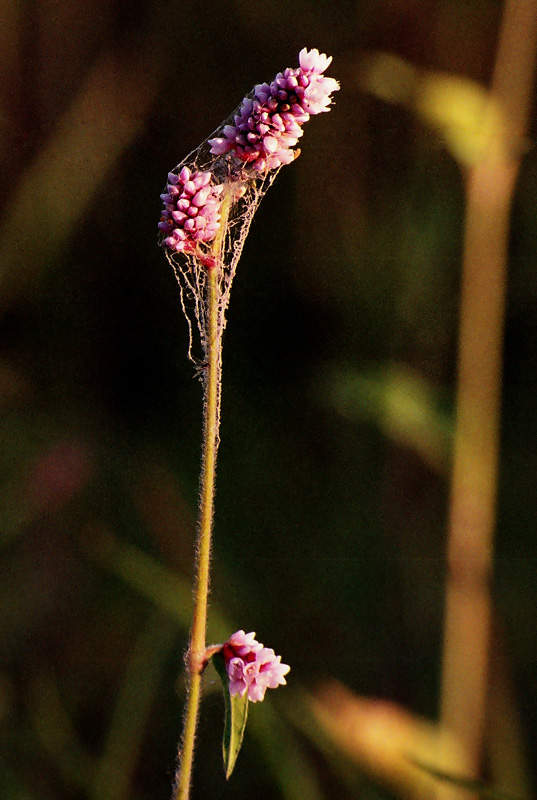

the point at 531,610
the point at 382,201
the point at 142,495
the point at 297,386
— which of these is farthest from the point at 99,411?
the point at 531,610

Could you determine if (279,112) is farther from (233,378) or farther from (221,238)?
(233,378)

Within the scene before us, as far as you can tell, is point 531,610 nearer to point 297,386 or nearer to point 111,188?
point 297,386

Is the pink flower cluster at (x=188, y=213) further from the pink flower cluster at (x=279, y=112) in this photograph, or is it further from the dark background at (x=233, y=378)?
the dark background at (x=233, y=378)

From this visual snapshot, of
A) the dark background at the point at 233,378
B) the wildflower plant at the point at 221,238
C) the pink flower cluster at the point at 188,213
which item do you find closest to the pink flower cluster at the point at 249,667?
the wildflower plant at the point at 221,238

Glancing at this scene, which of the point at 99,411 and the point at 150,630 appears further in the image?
the point at 99,411

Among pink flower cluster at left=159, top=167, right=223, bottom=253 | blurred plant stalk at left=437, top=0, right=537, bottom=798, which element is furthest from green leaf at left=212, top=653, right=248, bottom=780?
blurred plant stalk at left=437, top=0, right=537, bottom=798

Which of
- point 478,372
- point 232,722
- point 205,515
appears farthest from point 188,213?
point 478,372
